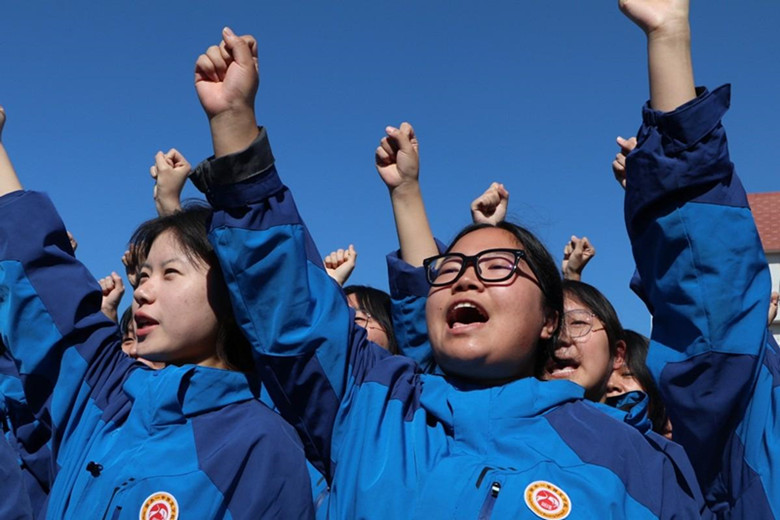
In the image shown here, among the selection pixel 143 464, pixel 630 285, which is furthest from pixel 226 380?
pixel 630 285

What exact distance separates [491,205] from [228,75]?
1.85 metres

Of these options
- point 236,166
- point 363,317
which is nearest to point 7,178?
point 236,166

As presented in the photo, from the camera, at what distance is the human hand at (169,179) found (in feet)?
11.8

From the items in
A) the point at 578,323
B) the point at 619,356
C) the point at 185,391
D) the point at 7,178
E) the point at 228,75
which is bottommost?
the point at 619,356

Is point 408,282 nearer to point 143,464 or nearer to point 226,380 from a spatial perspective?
point 226,380

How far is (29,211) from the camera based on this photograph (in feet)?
9.25

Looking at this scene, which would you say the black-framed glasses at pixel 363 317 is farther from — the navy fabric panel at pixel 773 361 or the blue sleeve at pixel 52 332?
the navy fabric panel at pixel 773 361

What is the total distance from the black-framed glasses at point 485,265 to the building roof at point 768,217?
28206 millimetres

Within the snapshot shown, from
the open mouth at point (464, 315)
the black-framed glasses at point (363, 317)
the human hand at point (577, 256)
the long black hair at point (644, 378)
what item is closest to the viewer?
the open mouth at point (464, 315)

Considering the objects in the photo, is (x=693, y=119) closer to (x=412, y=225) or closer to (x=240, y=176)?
(x=240, y=176)

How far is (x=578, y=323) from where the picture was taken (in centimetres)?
350

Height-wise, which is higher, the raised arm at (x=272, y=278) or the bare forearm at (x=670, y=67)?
the bare forearm at (x=670, y=67)

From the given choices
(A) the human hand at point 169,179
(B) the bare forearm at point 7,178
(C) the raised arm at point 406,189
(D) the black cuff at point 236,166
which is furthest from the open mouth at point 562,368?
(B) the bare forearm at point 7,178

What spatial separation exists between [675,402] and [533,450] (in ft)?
1.24
